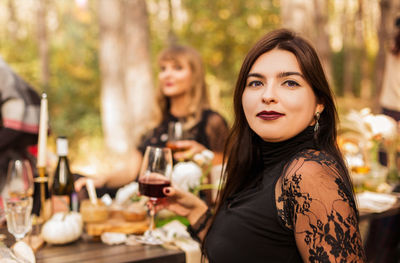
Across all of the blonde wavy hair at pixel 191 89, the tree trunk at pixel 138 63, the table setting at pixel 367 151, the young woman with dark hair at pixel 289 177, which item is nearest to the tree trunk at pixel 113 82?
the tree trunk at pixel 138 63

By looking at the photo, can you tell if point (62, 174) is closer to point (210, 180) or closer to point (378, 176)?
point (210, 180)

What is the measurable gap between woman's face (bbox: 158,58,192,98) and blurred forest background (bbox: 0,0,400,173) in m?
0.85

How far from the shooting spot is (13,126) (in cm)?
243

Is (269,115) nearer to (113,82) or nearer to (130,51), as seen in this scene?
(130,51)

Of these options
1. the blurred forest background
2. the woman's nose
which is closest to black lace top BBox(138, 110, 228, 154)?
the blurred forest background

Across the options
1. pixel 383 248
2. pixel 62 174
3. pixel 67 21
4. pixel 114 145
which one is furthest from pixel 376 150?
pixel 67 21

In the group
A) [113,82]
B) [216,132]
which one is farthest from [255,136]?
[113,82]

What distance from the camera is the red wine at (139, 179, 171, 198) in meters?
1.61

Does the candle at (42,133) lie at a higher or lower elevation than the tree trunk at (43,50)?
lower

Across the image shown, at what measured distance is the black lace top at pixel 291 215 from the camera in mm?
1076

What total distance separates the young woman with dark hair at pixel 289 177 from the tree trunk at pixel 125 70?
4845 millimetres

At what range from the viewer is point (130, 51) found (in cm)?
639

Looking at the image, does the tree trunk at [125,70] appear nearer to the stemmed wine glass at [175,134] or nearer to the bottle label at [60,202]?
the stemmed wine glass at [175,134]

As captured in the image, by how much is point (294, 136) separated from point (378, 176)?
5.74 feet
